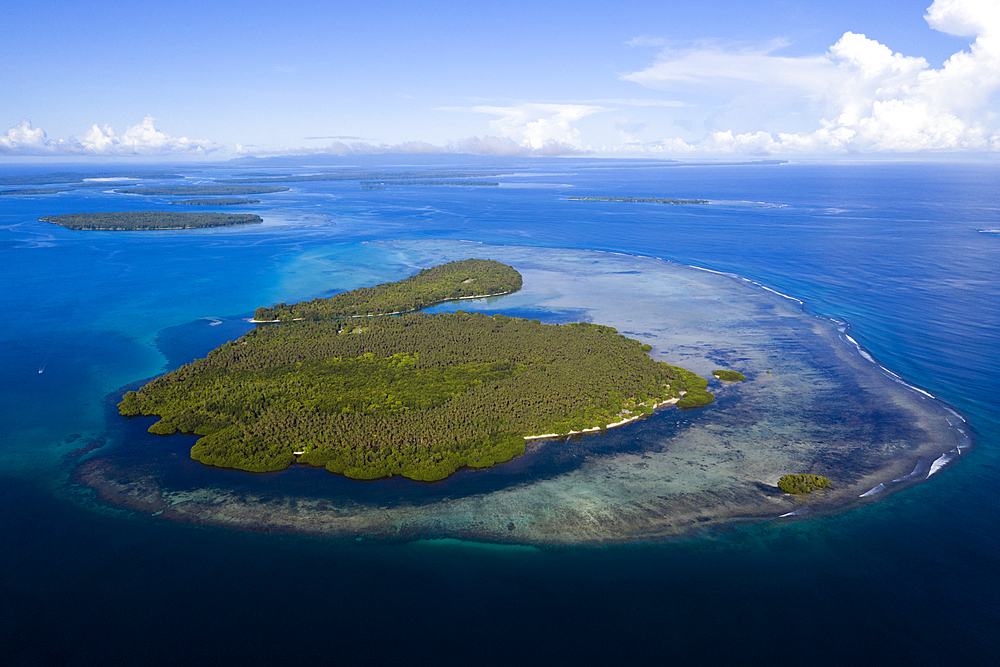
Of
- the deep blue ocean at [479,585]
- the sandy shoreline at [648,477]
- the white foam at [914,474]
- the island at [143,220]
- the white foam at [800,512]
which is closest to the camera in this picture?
the deep blue ocean at [479,585]

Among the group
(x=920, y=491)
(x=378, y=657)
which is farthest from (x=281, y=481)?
(x=920, y=491)

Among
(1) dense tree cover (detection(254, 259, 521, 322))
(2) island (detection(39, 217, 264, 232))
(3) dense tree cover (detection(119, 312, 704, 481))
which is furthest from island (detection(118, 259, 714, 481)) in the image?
(2) island (detection(39, 217, 264, 232))

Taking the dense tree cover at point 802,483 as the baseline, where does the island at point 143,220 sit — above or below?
above

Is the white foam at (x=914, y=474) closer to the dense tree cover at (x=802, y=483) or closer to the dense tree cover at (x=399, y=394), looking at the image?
the dense tree cover at (x=802, y=483)

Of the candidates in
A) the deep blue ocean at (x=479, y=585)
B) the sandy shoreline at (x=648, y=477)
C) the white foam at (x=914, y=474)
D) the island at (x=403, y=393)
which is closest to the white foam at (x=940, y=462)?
the sandy shoreline at (x=648, y=477)

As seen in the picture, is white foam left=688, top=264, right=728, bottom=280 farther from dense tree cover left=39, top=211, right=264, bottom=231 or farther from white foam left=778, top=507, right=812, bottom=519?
dense tree cover left=39, top=211, right=264, bottom=231

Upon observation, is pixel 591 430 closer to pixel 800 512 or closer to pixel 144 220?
pixel 800 512

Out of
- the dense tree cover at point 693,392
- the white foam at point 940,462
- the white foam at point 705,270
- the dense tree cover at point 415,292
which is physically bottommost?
the white foam at point 940,462
